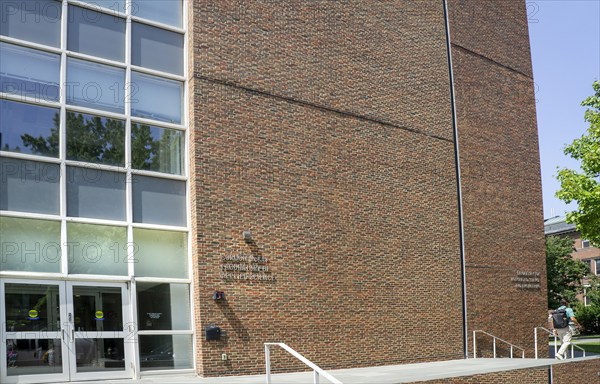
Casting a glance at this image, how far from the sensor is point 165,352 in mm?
13586

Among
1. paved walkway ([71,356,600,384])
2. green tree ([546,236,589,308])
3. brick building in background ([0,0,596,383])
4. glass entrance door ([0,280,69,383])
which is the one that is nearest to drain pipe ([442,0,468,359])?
brick building in background ([0,0,596,383])

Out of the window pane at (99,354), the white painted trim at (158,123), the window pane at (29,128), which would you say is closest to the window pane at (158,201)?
the white painted trim at (158,123)

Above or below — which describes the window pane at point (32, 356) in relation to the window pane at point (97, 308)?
below

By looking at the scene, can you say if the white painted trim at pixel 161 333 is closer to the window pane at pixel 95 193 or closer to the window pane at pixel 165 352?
the window pane at pixel 165 352

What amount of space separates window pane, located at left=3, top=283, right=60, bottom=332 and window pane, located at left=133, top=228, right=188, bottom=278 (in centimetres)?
171

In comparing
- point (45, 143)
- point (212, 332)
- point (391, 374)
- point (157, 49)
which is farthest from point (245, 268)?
point (157, 49)

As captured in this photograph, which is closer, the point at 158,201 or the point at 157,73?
the point at 158,201

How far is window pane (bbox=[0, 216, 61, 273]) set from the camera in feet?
39.5

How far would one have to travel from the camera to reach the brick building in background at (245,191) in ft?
41.5

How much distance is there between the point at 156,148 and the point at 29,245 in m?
3.22

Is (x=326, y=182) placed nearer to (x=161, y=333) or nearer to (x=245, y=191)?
(x=245, y=191)

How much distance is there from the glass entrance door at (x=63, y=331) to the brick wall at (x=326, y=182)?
5.36 feet

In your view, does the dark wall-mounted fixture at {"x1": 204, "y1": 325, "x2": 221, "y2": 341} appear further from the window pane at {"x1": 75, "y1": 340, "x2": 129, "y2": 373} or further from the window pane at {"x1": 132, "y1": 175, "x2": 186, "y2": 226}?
the window pane at {"x1": 132, "y1": 175, "x2": 186, "y2": 226}

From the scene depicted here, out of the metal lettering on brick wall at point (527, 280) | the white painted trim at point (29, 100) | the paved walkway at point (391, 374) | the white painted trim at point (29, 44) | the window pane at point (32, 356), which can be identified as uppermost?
the white painted trim at point (29, 44)
